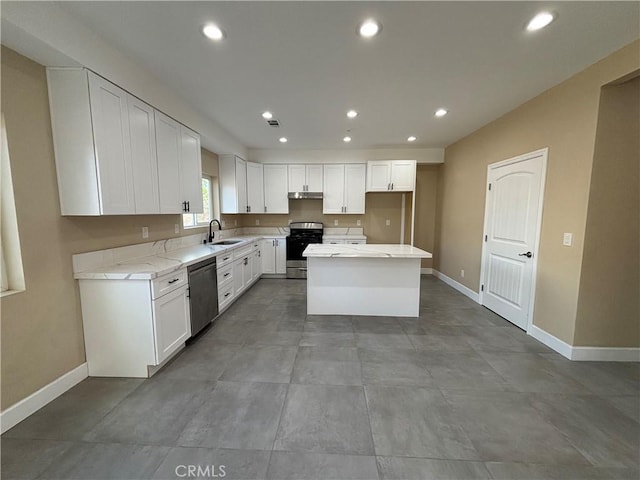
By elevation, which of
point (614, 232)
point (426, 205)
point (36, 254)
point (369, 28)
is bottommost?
point (36, 254)

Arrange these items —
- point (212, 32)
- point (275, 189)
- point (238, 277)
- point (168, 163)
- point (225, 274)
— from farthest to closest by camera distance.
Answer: point (275, 189), point (238, 277), point (225, 274), point (168, 163), point (212, 32)

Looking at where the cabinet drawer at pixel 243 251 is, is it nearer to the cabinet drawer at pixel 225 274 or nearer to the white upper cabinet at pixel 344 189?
the cabinet drawer at pixel 225 274

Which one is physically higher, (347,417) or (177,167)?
(177,167)

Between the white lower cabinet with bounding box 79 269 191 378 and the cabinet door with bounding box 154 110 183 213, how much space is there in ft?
3.18

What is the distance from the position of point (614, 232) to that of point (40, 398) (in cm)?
493

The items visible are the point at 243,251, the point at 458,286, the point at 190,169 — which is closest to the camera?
the point at 190,169

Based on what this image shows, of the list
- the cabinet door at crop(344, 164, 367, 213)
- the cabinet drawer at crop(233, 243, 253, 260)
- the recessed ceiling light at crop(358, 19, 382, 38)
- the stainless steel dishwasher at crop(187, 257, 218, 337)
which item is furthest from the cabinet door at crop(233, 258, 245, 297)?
the recessed ceiling light at crop(358, 19, 382, 38)

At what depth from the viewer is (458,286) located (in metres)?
4.67

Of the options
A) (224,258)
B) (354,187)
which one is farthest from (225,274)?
(354,187)

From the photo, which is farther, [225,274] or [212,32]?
[225,274]

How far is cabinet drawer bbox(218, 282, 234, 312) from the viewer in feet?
11.3

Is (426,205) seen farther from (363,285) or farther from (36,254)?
(36,254)

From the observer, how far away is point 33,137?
5.91 feet

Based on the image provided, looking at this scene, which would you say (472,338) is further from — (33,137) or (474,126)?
(33,137)
